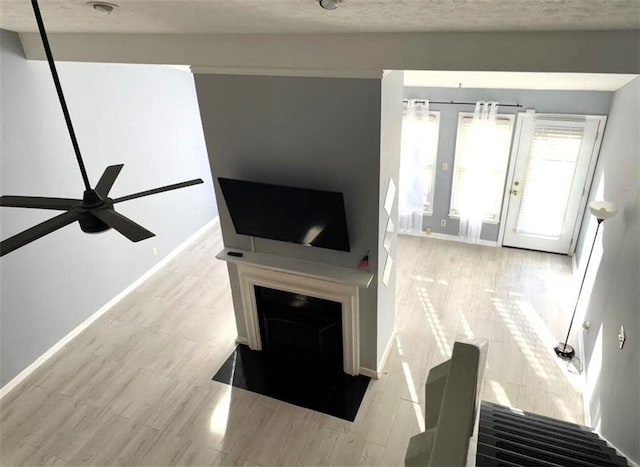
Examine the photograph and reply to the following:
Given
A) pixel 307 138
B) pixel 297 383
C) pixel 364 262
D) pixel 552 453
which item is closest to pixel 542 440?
pixel 552 453

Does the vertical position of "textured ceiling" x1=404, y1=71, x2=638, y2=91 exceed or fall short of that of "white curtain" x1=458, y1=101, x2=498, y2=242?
it exceeds it

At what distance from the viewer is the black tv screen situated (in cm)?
346

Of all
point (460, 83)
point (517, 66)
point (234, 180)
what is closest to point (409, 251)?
point (460, 83)

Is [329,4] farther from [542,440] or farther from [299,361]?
[299,361]

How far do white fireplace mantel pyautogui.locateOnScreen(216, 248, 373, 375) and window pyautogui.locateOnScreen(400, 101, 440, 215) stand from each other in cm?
316

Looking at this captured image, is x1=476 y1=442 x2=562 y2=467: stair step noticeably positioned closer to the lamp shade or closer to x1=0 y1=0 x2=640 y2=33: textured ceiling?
x1=0 y1=0 x2=640 y2=33: textured ceiling

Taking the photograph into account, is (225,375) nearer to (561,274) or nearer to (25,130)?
(25,130)

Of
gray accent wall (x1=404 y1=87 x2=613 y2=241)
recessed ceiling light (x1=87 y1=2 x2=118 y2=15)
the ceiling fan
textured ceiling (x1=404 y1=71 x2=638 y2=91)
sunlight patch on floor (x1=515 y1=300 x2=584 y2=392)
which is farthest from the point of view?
gray accent wall (x1=404 y1=87 x2=613 y2=241)

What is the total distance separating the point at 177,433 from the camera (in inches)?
151

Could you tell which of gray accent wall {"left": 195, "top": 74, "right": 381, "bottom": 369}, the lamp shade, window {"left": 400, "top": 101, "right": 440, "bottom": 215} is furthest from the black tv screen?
window {"left": 400, "top": 101, "right": 440, "bottom": 215}

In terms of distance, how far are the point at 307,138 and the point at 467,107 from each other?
3.45 m

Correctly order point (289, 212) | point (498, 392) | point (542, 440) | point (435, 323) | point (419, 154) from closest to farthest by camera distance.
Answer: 1. point (542, 440)
2. point (289, 212)
3. point (498, 392)
4. point (435, 323)
5. point (419, 154)

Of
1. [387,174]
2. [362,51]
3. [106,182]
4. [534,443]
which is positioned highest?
[362,51]

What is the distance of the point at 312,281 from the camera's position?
13.2 ft
